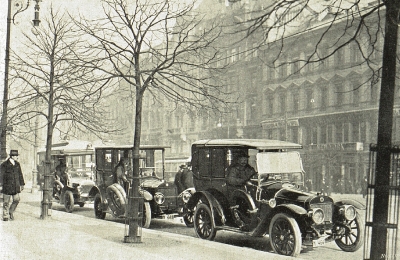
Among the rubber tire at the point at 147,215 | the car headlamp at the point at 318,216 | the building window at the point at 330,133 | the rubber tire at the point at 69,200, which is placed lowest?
the rubber tire at the point at 69,200

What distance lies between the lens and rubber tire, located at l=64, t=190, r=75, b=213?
17750mm

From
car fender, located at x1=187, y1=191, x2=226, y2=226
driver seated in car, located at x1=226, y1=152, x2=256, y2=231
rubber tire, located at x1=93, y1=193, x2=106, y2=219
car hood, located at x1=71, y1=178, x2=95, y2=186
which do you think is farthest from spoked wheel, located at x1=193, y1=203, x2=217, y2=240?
car hood, located at x1=71, y1=178, x2=95, y2=186

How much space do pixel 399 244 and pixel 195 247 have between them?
4.50 metres

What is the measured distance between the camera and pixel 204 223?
439 inches

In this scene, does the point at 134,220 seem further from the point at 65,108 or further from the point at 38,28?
the point at 38,28

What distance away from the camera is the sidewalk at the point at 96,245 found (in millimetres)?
7609

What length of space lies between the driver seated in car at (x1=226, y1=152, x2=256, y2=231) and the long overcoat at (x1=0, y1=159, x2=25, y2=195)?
5303 millimetres

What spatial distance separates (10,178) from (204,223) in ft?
16.2

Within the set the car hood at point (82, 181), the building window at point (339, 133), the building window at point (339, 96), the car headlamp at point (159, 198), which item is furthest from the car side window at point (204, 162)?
the building window at point (339, 96)

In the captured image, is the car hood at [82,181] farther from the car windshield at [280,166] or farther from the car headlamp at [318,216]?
the car headlamp at [318,216]

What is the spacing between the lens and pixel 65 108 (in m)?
14.2

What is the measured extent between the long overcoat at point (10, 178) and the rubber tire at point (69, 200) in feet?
17.2

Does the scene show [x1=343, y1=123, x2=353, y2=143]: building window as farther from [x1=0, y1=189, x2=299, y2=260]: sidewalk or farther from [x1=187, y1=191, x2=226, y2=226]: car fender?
[x1=0, y1=189, x2=299, y2=260]: sidewalk

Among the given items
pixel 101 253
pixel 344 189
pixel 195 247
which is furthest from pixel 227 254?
pixel 344 189
